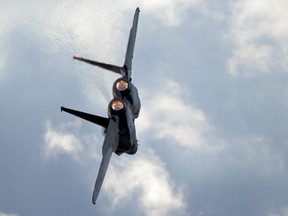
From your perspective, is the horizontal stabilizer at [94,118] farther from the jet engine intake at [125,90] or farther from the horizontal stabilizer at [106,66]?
the horizontal stabilizer at [106,66]

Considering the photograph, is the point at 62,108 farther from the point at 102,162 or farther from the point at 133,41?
the point at 133,41

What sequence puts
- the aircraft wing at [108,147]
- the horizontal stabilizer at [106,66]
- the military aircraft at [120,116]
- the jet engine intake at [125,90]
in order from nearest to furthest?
the aircraft wing at [108,147]
the military aircraft at [120,116]
the jet engine intake at [125,90]
the horizontal stabilizer at [106,66]

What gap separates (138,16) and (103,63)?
32.8 feet

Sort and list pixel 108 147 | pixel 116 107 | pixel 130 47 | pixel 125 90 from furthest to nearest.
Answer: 1. pixel 130 47
2. pixel 125 90
3. pixel 116 107
4. pixel 108 147

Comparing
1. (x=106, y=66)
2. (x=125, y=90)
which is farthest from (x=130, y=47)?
(x=125, y=90)

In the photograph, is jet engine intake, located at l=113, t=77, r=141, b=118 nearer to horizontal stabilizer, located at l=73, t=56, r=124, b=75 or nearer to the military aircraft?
the military aircraft

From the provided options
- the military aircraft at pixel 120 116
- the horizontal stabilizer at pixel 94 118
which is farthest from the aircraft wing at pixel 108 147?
the horizontal stabilizer at pixel 94 118

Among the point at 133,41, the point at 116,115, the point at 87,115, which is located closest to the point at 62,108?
the point at 87,115

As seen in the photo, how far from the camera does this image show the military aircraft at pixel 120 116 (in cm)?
4205

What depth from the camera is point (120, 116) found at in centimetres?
4284

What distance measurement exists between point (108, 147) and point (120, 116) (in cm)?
349

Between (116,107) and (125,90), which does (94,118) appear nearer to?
(116,107)

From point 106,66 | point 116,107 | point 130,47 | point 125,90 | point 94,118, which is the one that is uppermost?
point 130,47

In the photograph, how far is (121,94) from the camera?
4378 centimetres
